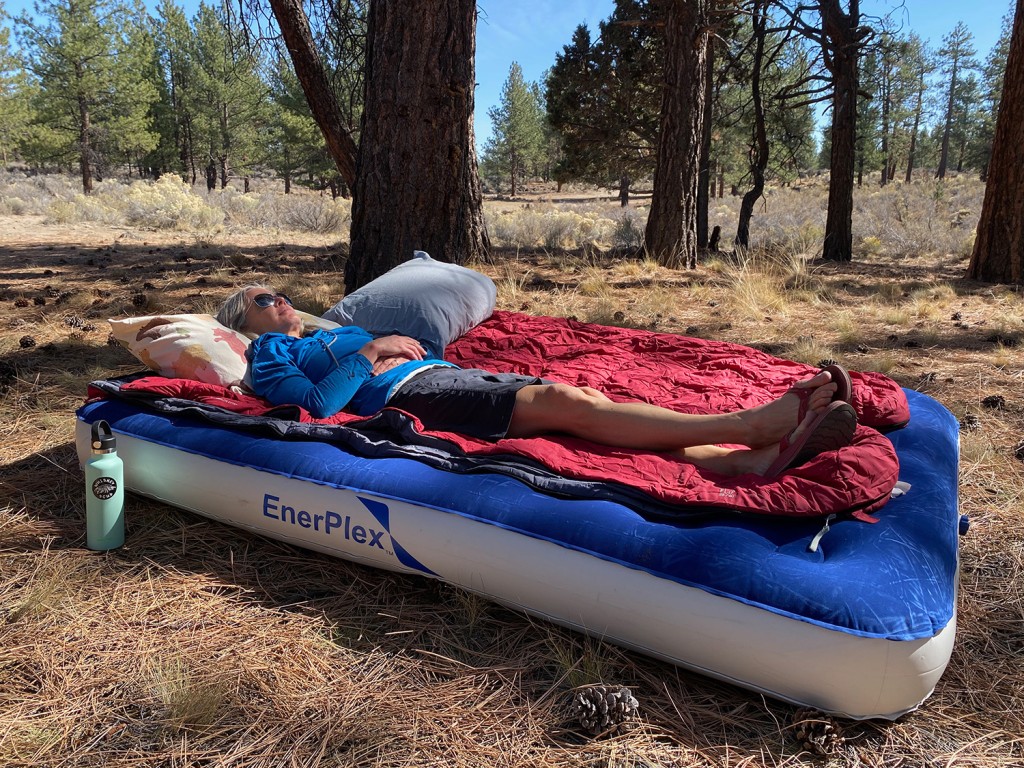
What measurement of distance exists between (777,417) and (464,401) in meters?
1.23

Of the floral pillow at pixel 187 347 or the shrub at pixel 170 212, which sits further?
the shrub at pixel 170 212

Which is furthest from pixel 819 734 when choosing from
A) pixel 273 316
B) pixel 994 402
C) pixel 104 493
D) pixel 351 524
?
pixel 994 402

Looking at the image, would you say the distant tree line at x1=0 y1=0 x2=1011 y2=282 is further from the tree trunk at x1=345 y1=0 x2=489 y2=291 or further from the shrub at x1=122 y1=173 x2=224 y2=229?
the shrub at x1=122 y1=173 x2=224 y2=229

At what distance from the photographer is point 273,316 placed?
343cm

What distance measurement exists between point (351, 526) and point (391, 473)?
23 centimetres

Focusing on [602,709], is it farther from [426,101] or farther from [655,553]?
[426,101]

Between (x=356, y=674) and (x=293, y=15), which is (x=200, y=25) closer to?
(x=293, y=15)

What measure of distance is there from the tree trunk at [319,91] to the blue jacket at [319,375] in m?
5.05

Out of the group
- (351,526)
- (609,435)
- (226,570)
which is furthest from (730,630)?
(226,570)

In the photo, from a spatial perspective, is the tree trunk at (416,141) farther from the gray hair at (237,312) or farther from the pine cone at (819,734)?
the pine cone at (819,734)

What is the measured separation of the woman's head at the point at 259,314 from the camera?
11.2 feet

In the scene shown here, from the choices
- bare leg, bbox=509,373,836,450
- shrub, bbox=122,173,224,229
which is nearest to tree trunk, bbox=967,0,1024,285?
bare leg, bbox=509,373,836,450

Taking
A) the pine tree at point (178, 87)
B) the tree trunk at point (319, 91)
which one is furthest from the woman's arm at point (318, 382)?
the pine tree at point (178, 87)

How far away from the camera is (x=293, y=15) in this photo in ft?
24.5
